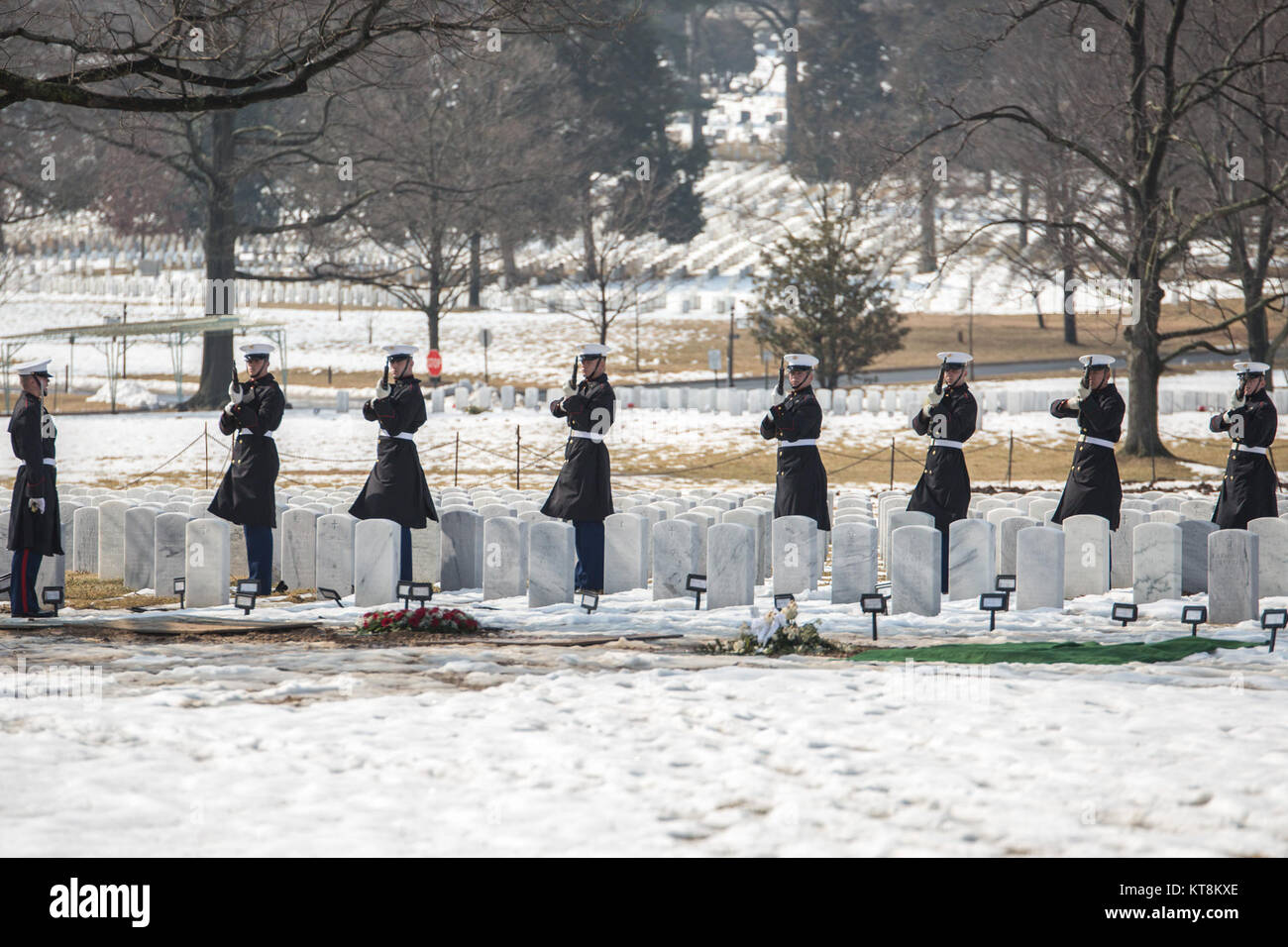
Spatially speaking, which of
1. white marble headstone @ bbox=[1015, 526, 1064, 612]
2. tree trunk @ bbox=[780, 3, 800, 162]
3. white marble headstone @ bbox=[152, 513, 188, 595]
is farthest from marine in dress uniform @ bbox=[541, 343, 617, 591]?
tree trunk @ bbox=[780, 3, 800, 162]

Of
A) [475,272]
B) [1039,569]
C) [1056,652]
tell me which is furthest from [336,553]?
[475,272]

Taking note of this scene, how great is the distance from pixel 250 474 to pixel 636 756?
18.1 ft

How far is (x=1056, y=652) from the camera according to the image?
764 cm

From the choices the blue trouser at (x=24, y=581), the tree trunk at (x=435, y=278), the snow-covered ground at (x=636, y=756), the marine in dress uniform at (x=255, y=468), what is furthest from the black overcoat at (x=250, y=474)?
the tree trunk at (x=435, y=278)

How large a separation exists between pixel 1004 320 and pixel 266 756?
48369mm

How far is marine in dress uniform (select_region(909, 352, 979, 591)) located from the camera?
10.5m

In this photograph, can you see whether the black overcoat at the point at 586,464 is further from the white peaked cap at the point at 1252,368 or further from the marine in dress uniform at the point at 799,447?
the white peaked cap at the point at 1252,368

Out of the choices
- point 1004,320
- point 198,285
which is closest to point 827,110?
point 1004,320

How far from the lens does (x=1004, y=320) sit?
5084 cm

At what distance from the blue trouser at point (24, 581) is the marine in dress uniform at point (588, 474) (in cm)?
352

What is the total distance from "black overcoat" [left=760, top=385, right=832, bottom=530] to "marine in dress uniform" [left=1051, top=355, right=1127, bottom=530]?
187 centimetres

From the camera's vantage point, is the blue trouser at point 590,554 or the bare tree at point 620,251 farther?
the bare tree at point 620,251

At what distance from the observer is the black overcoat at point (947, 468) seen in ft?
34.5

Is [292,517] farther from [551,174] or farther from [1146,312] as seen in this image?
[551,174]
